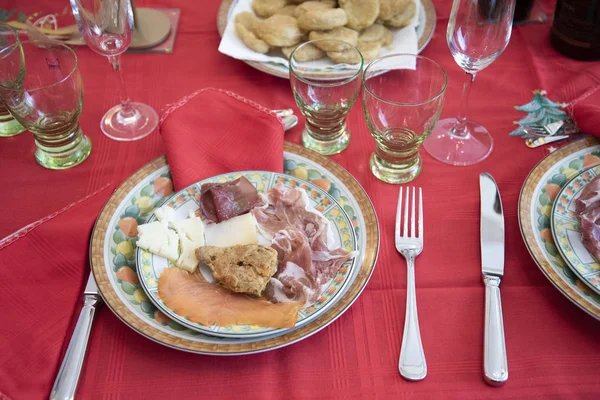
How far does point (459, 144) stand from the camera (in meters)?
1.12

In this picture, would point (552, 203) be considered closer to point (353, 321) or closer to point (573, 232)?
point (573, 232)

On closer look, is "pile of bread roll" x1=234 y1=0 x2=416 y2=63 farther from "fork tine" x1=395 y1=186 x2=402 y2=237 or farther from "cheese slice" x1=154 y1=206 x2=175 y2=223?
"cheese slice" x1=154 y1=206 x2=175 y2=223

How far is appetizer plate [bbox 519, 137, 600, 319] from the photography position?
0.82 meters

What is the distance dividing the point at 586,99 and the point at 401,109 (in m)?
0.45

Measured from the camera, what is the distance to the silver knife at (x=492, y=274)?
30.3 inches

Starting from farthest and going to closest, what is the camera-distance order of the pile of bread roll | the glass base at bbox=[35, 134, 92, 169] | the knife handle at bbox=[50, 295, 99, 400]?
the pile of bread roll, the glass base at bbox=[35, 134, 92, 169], the knife handle at bbox=[50, 295, 99, 400]

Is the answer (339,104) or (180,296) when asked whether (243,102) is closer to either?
(339,104)

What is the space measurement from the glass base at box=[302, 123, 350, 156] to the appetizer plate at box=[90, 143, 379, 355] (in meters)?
0.07

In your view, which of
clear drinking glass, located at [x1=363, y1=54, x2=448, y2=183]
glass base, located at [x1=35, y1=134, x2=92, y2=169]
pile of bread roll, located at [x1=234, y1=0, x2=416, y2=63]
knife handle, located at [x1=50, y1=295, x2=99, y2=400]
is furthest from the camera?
pile of bread roll, located at [x1=234, y1=0, x2=416, y2=63]

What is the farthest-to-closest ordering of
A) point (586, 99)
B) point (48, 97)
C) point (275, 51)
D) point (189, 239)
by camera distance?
point (275, 51) < point (586, 99) < point (48, 97) < point (189, 239)

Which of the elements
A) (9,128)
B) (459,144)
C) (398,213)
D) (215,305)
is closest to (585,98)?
(459,144)

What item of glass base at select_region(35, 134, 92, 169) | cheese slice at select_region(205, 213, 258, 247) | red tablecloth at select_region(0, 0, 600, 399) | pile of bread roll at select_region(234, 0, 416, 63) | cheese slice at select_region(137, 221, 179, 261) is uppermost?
pile of bread roll at select_region(234, 0, 416, 63)

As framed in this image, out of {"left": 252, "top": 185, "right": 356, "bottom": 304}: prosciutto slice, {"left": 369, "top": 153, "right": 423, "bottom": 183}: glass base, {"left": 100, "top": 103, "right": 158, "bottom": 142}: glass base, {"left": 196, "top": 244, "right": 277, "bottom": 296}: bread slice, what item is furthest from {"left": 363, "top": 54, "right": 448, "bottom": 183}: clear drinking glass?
{"left": 100, "top": 103, "right": 158, "bottom": 142}: glass base

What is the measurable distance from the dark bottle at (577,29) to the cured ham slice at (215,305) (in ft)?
2.90
